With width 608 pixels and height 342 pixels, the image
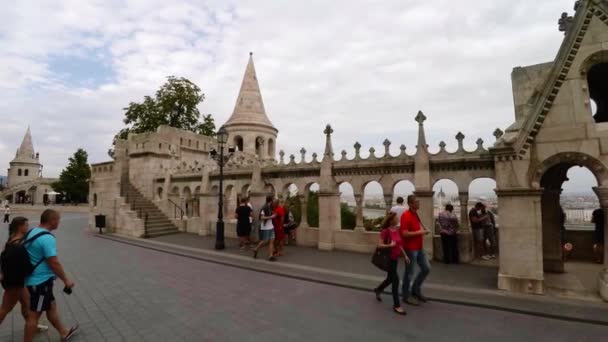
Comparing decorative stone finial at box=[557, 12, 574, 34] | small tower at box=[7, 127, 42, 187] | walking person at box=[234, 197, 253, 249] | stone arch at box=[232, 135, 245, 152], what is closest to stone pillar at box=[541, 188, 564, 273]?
decorative stone finial at box=[557, 12, 574, 34]

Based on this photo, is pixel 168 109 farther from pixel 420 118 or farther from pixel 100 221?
pixel 420 118

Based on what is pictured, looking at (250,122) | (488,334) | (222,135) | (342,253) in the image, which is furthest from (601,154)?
(250,122)

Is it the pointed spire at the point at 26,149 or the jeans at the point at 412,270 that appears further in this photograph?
the pointed spire at the point at 26,149

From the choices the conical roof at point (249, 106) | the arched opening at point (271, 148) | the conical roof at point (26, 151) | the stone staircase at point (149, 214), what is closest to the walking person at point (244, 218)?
the stone staircase at point (149, 214)

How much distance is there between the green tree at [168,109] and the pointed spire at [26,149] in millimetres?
68365

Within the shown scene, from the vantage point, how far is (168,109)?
32.5 metres

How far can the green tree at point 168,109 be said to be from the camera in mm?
32281

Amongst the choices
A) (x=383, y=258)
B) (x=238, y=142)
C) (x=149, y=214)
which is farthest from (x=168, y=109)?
(x=383, y=258)

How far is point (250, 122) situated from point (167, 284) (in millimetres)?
30937

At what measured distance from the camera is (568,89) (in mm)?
6508

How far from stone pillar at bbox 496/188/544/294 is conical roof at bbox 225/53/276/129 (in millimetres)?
32760

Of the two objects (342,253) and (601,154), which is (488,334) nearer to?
(601,154)

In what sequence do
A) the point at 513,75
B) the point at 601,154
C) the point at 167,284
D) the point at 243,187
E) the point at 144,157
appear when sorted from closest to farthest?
the point at 601,154, the point at 167,284, the point at 513,75, the point at 243,187, the point at 144,157

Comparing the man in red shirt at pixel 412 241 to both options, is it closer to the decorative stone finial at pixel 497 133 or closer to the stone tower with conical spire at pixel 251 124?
the decorative stone finial at pixel 497 133
